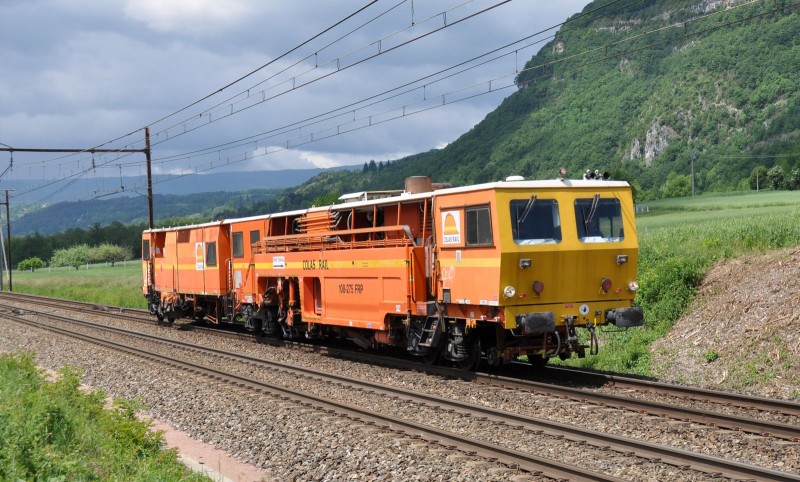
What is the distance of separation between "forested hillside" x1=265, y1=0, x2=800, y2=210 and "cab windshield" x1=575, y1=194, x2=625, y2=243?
8915 cm

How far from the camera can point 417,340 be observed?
640 inches

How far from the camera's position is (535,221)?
14.1 m

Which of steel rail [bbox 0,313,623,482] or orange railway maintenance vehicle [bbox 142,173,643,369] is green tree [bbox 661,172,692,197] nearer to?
orange railway maintenance vehicle [bbox 142,173,643,369]

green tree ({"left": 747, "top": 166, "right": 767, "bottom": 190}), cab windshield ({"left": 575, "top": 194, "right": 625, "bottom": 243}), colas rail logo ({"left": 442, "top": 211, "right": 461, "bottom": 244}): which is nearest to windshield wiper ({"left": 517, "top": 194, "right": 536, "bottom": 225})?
cab windshield ({"left": 575, "top": 194, "right": 625, "bottom": 243})

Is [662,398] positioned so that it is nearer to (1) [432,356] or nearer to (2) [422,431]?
(2) [422,431]

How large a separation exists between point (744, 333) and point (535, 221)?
196 inches

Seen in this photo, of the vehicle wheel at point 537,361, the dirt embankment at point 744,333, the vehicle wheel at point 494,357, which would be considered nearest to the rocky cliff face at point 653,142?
the dirt embankment at point 744,333

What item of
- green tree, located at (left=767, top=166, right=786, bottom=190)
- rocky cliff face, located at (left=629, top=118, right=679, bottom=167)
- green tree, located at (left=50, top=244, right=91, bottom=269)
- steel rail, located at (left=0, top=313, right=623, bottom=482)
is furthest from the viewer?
rocky cliff face, located at (left=629, top=118, right=679, bottom=167)

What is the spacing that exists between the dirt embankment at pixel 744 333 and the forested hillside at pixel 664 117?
279ft

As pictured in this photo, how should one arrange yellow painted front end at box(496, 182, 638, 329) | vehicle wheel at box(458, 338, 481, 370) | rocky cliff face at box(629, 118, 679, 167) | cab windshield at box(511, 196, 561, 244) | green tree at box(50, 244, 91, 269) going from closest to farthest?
yellow painted front end at box(496, 182, 638, 329)
cab windshield at box(511, 196, 561, 244)
vehicle wheel at box(458, 338, 481, 370)
green tree at box(50, 244, 91, 269)
rocky cliff face at box(629, 118, 679, 167)

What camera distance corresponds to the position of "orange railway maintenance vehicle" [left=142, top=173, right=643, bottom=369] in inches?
546

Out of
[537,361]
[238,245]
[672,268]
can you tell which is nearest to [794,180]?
[672,268]

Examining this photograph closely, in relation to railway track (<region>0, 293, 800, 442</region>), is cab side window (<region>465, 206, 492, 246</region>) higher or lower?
higher

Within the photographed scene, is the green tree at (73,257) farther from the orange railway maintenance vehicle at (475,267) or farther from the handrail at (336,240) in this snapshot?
the orange railway maintenance vehicle at (475,267)
